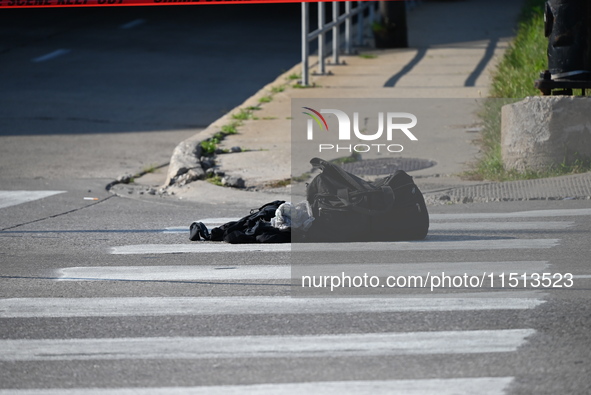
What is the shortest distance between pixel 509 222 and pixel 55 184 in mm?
4847

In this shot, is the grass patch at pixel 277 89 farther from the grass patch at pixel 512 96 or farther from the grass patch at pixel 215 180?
the grass patch at pixel 215 180

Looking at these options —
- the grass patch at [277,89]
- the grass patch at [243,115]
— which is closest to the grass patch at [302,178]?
the grass patch at [243,115]

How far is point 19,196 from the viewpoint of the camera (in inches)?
376

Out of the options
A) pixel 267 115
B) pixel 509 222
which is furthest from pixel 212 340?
pixel 267 115

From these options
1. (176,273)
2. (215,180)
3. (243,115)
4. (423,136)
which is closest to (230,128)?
(243,115)

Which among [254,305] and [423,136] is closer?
[254,305]

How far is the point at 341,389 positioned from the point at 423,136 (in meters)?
7.41

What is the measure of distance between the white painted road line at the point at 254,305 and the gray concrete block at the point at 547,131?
3906mm

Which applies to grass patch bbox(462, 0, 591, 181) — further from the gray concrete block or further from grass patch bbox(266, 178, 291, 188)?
grass patch bbox(266, 178, 291, 188)

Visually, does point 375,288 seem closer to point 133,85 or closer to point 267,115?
point 267,115

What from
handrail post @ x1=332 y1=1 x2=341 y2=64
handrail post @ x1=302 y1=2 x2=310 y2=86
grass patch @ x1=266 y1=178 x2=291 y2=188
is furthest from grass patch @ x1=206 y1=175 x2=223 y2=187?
handrail post @ x1=332 y1=1 x2=341 y2=64

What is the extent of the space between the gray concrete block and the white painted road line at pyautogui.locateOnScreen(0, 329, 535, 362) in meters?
4.57

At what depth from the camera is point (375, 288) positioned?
18.7 feet

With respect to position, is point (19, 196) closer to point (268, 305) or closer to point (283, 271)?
point (283, 271)
